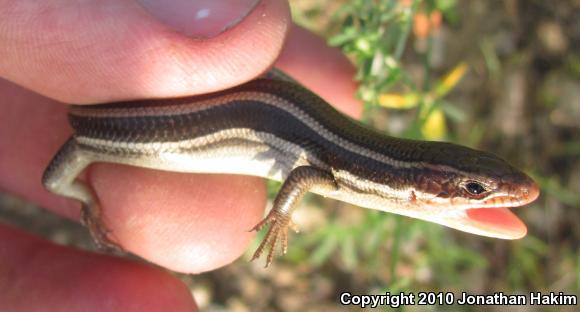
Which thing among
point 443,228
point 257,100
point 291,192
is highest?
point 443,228

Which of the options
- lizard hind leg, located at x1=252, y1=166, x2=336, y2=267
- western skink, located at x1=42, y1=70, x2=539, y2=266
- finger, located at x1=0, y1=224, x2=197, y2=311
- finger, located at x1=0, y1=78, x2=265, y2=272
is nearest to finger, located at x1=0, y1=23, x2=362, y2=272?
finger, located at x1=0, y1=78, x2=265, y2=272

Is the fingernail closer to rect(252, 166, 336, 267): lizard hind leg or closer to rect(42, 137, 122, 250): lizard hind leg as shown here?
rect(252, 166, 336, 267): lizard hind leg

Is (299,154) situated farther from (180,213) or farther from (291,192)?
(180,213)

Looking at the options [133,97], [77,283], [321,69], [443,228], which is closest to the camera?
[133,97]

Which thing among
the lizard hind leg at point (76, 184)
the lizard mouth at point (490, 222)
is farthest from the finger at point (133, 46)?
the lizard mouth at point (490, 222)

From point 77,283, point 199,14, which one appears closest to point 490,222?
point 199,14

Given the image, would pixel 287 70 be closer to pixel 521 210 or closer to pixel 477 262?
pixel 477 262

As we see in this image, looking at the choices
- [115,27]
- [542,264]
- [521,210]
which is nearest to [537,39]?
[521,210]
